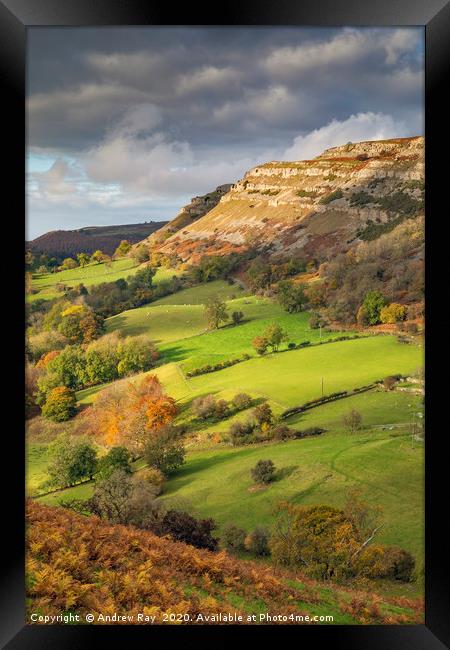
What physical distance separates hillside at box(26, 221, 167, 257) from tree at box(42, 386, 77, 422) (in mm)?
1308

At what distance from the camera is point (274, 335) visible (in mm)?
6184

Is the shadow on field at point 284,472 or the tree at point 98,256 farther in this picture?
the tree at point 98,256

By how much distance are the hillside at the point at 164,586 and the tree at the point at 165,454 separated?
0.65 m

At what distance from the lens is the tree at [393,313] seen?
19.6ft

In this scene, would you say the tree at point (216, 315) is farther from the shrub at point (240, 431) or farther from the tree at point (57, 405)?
the tree at point (57, 405)

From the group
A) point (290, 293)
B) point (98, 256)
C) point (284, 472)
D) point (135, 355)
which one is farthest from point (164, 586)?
point (98, 256)

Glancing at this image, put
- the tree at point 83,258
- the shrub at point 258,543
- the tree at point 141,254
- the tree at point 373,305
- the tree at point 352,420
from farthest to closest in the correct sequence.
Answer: the tree at point 141,254
the tree at point 83,258
the tree at point 373,305
the tree at point 352,420
the shrub at point 258,543

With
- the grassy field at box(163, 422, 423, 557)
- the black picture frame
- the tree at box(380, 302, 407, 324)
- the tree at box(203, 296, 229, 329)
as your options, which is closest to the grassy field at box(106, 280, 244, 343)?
the tree at box(203, 296, 229, 329)

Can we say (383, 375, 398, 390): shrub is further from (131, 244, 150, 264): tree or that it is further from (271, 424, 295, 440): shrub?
(131, 244, 150, 264): tree

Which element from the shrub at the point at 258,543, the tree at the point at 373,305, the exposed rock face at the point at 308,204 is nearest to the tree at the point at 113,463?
the shrub at the point at 258,543

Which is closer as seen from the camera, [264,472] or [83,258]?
[264,472]

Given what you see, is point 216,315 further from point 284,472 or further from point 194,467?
point 284,472

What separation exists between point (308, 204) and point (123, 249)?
1.93 m

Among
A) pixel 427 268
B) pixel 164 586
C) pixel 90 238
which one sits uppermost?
pixel 90 238
